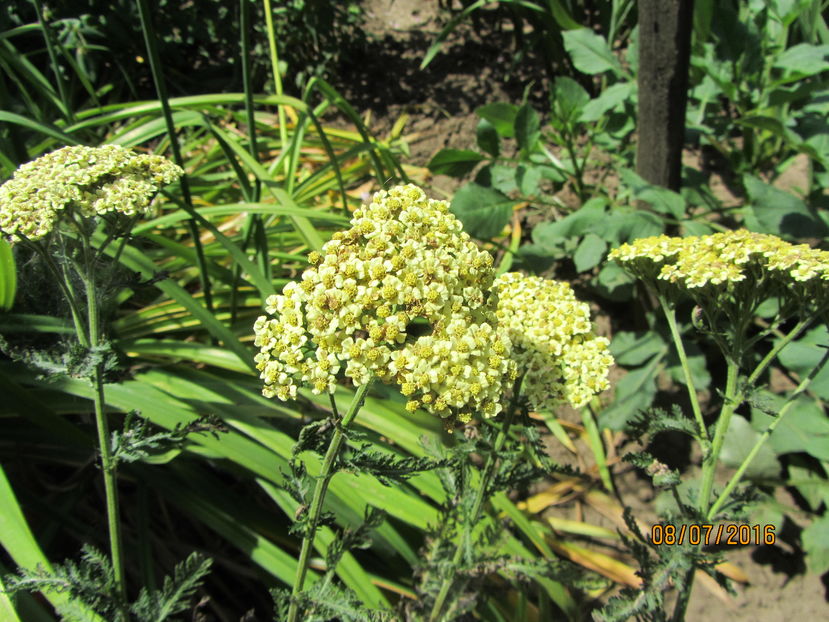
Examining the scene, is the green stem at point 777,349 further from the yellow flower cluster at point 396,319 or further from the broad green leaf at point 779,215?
the broad green leaf at point 779,215

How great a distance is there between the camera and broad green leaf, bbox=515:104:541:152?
211 cm

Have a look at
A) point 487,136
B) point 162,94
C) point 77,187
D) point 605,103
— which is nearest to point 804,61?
point 605,103

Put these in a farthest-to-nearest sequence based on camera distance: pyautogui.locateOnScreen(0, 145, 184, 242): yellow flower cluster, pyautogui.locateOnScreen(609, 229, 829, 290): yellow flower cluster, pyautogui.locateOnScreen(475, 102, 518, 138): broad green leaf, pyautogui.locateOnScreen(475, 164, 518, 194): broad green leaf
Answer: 1. pyautogui.locateOnScreen(475, 164, 518, 194): broad green leaf
2. pyautogui.locateOnScreen(475, 102, 518, 138): broad green leaf
3. pyautogui.locateOnScreen(609, 229, 829, 290): yellow flower cluster
4. pyautogui.locateOnScreen(0, 145, 184, 242): yellow flower cluster

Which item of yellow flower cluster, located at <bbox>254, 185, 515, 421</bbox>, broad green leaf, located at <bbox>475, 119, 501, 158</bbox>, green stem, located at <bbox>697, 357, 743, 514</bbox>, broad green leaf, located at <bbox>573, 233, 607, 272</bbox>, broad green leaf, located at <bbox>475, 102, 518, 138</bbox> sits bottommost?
broad green leaf, located at <bbox>573, 233, 607, 272</bbox>

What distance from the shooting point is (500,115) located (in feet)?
7.14

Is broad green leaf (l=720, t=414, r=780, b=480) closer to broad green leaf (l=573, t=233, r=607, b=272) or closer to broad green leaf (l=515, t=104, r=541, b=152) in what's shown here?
broad green leaf (l=573, t=233, r=607, b=272)

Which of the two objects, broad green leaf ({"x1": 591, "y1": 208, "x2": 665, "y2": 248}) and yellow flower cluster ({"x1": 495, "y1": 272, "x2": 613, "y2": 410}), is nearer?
yellow flower cluster ({"x1": 495, "y1": 272, "x2": 613, "y2": 410})

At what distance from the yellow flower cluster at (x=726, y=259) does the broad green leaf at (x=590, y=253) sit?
758 mm

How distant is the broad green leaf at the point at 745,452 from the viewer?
191 centimetres

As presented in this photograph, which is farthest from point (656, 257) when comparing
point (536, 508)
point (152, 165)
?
point (536, 508)

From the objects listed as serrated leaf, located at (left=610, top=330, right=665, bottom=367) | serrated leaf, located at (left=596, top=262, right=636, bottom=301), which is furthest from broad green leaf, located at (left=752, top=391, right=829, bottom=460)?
serrated leaf, located at (left=596, top=262, right=636, bottom=301)

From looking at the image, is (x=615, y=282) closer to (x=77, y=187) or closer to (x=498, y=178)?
(x=498, y=178)
